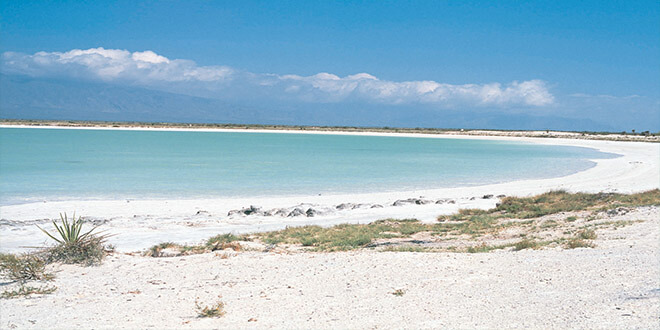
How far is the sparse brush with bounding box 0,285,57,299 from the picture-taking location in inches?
286

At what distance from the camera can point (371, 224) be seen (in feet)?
46.0

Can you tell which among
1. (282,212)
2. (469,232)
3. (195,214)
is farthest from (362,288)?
(195,214)

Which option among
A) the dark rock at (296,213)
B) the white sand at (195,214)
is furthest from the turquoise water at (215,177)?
the dark rock at (296,213)

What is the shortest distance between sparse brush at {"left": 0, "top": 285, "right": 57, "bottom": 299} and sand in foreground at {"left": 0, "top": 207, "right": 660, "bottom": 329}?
150mm

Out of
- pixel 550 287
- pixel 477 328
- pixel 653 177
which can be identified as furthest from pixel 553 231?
pixel 653 177

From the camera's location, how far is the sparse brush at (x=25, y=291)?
727 centimetres

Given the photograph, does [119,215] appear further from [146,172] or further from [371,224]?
[146,172]

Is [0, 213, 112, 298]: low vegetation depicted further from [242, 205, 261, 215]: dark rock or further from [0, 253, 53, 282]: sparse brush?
[242, 205, 261, 215]: dark rock

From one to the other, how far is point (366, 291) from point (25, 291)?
15.7ft

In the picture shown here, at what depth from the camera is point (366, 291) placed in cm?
716

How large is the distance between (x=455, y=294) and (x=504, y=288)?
72 cm

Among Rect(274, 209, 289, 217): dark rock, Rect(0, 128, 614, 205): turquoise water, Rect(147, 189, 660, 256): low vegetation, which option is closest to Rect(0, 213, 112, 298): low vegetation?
Rect(147, 189, 660, 256): low vegetation

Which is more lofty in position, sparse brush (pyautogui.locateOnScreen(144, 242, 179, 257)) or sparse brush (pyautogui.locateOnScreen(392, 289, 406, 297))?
sparse brush (pyautogui.locateOnScreen(392, 289, 406, 297))

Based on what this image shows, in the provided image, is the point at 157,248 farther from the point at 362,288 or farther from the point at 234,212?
the point at 234,212
